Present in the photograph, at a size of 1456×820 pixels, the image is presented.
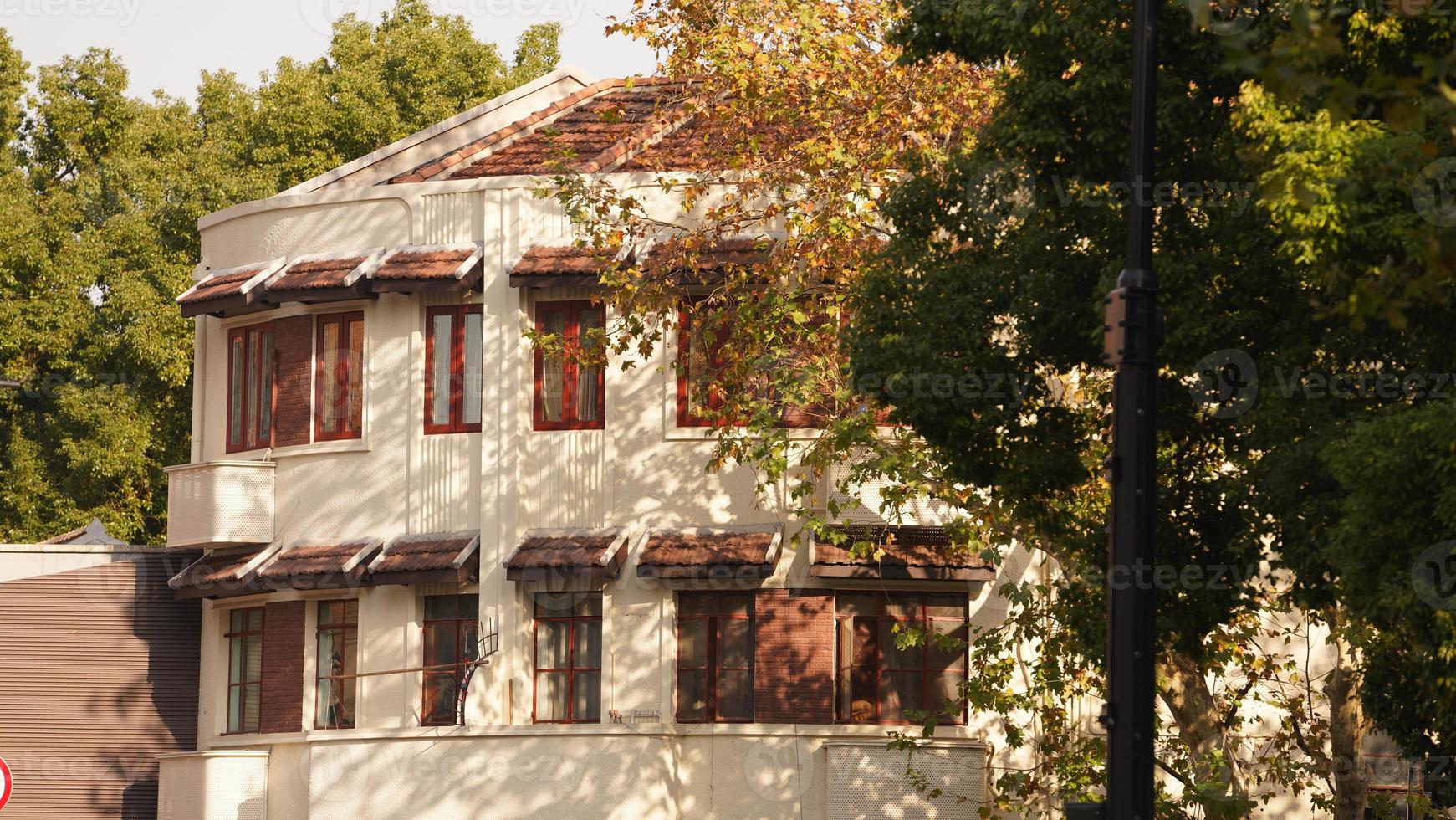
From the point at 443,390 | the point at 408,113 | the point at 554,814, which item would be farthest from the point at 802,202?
the point at 408,113

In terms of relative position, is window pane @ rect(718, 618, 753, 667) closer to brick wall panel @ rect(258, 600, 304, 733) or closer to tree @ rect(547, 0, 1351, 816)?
tree @ rect(547, 0, 1351, 816)

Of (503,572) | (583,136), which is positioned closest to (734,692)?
(503,572)

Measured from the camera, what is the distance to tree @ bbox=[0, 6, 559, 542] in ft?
115

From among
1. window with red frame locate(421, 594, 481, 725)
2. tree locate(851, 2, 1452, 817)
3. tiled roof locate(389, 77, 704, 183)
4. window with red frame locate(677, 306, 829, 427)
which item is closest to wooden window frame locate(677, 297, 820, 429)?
window with red frame locate(677, 306, 829, 427)

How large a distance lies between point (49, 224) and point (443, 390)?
656 inches

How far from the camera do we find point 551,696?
21719 millimetres

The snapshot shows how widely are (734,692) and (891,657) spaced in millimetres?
1747

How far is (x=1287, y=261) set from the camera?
501 inches

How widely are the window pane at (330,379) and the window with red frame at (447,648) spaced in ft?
7.97

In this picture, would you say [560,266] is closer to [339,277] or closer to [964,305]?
[339,277]

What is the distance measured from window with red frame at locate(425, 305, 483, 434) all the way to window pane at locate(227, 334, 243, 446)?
2.78 m

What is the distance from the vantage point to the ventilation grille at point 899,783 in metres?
20.6

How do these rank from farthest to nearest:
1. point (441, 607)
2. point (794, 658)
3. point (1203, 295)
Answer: point (441, 607) < point (794, 658) < point (1203, 295)

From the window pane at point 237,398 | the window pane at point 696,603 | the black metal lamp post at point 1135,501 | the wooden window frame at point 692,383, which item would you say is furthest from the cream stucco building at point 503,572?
the black metal lamp post at point 1135,501
